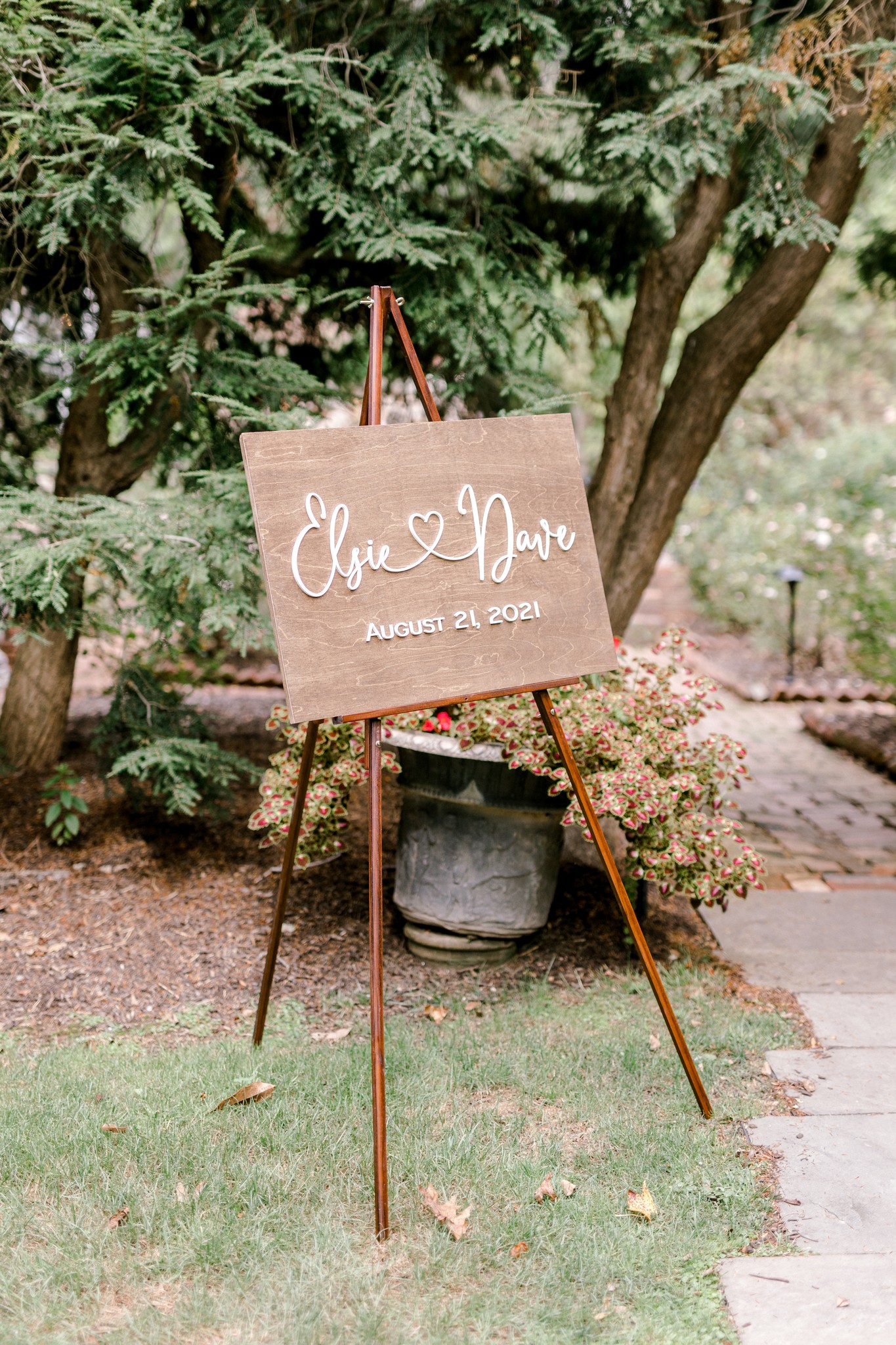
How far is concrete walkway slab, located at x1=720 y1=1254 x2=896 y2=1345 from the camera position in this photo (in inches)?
75.1

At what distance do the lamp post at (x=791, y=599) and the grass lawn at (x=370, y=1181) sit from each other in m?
6.41

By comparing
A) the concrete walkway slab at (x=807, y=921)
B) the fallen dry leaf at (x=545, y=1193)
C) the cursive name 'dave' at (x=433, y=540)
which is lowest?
the fallen dry leaf at (x=545, y=1193)

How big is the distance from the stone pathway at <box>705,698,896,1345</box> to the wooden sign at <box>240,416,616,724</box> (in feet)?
4.30

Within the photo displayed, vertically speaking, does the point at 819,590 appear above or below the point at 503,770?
above

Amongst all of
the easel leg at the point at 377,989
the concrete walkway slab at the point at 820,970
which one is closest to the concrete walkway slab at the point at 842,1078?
the concrete walkway slab at the point at 820,970

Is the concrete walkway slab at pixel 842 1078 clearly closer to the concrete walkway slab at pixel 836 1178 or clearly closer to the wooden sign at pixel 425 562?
the concrete walkway slab at pixel 836 1178

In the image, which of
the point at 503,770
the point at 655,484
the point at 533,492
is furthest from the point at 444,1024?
the point at 655,484

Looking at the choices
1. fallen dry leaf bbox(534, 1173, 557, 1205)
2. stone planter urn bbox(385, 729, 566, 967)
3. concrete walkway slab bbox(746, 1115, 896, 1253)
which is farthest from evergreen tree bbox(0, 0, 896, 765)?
concrete walkway slab bbox(746, 1115, 896, 1253)

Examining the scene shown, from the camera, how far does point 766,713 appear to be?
27.9 ft

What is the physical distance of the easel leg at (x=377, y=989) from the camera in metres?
2.19

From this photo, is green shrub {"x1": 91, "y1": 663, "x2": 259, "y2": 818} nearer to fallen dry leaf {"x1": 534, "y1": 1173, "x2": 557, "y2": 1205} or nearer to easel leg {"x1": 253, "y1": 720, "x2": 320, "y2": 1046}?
easel leg {"x1": 253, "y1": 720, "x2": 320, "y2": 1046}

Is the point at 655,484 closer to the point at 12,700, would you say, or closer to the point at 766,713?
the point at 12,700

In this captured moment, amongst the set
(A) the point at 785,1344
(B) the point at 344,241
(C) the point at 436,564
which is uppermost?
(B) the point at 344,241

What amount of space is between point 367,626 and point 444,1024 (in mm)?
1468
